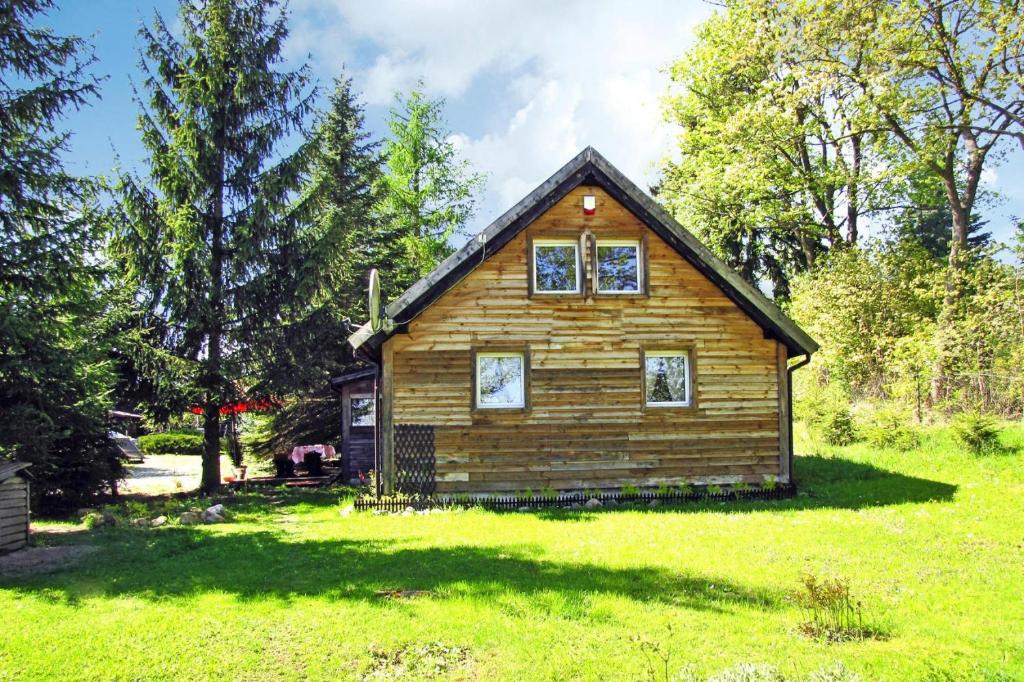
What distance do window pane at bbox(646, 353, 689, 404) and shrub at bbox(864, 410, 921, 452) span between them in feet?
21.6

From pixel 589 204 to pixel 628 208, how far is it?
0.89m

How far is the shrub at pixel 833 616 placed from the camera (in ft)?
20.2

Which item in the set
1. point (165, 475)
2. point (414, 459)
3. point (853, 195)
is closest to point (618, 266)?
point (414, 459)

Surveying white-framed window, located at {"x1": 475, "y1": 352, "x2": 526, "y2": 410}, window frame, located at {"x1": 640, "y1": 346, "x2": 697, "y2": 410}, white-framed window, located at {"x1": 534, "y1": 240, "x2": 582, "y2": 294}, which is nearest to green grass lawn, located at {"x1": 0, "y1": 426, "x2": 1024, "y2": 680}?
white-framed window, located at {"x1": 475, "y1": 352, "x2": 526, "y2": 410}

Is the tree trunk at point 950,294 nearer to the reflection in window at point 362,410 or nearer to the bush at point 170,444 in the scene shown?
the reflection in window at point 362,410

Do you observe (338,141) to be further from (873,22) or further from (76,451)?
(873,22)

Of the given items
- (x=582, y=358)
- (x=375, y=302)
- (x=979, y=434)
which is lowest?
(x=979, y=434)

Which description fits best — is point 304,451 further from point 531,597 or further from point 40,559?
point 531,597

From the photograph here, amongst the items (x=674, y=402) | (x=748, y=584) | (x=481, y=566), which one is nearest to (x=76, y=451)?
(x=481, y=566)

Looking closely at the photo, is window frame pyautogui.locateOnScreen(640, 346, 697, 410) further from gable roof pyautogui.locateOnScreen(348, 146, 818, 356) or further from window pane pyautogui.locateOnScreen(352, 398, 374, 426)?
window pane pyautogui.locateOnScreen(352, 398, 374, 426)

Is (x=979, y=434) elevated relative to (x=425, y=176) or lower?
lower

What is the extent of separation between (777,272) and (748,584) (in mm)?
34645

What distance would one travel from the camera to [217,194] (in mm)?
19406

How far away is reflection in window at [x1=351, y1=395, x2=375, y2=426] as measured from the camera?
2112 cm
